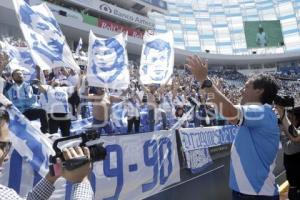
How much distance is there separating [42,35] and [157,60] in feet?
15.3

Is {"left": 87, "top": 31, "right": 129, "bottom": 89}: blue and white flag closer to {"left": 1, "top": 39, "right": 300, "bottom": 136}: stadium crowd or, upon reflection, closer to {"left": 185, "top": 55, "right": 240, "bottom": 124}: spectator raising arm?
{"left": 1, "top": 39, "right": 300, "bottom": 136}: stadium crowd

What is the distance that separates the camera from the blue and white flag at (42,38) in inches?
266

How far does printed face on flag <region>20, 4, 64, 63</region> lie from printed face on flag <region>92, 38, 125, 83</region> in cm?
134

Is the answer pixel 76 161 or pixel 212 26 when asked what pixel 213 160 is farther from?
pixel 212 26

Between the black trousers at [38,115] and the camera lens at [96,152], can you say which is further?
the black trousers at [38,115]

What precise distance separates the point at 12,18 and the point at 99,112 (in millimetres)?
26006

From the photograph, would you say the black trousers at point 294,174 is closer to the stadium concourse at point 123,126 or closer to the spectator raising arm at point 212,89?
the stadium concourse at point 123,126

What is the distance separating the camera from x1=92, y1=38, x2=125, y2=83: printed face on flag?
8.45 metres

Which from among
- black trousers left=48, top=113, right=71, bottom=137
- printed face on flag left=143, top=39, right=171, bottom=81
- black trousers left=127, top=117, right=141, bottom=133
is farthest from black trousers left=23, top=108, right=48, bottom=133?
printed face on flag left=143, top=39, right=171, bottom=81

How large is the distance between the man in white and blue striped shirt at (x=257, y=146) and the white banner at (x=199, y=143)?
236 centimetres

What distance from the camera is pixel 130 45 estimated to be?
4059 centimetres

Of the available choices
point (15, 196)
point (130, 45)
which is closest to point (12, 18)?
point (130, 45)

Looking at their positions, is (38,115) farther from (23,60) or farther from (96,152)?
(96,152)

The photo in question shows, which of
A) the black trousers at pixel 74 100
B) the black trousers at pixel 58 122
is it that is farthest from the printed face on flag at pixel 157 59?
the black trousers at pixel 58 122
